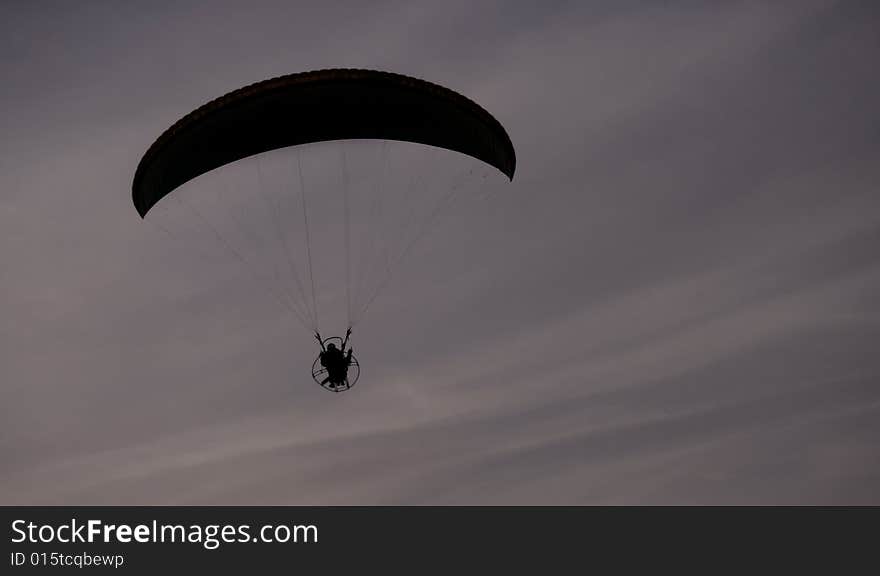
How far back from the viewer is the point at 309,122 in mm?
23797

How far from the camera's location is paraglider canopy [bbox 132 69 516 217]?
2269 cm

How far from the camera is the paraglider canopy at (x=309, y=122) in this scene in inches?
893
